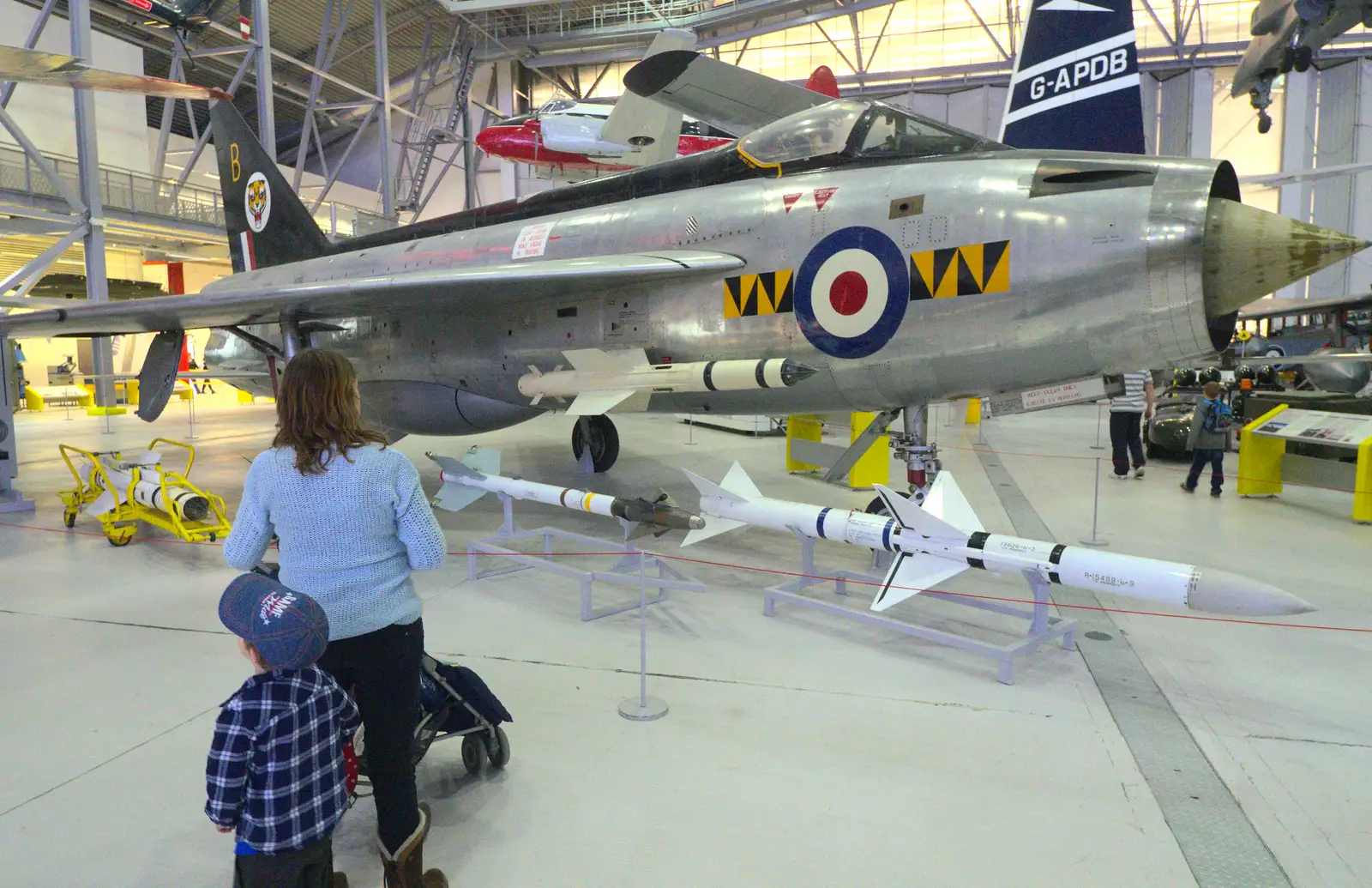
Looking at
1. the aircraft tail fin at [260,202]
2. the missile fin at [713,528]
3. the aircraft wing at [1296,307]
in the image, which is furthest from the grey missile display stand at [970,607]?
the aircraft wing at [1296,307]

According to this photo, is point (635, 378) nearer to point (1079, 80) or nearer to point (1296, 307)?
point (1079, 80)

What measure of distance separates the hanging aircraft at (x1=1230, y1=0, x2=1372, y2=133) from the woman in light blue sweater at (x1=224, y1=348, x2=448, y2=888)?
1802 cm

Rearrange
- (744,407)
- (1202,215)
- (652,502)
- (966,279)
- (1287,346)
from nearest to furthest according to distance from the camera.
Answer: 1. (1202,215)
2. (966,279)
3. (652,502)
4. (744,407)
5. (1287,346)

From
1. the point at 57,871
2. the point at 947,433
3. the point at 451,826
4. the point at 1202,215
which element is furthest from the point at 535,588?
the point at 947,433

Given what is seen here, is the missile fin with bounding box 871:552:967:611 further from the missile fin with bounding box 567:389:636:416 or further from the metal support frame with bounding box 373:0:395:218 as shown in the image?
the metal support frame with bounding box 373:0:395:218

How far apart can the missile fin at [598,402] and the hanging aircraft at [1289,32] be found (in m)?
15.3

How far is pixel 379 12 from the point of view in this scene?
22422mm

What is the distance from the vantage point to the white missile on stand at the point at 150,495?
719 centimetres

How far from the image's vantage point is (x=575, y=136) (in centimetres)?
2236

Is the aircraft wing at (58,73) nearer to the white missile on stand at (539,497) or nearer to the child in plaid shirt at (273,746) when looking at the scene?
the white missile on stand at (539,497)

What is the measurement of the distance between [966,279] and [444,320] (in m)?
5.19

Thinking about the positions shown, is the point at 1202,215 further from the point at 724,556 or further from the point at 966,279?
the point at 724,556

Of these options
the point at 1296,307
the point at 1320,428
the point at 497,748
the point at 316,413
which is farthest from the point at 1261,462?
the point at 316,413

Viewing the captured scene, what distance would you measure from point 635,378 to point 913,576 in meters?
2.66
